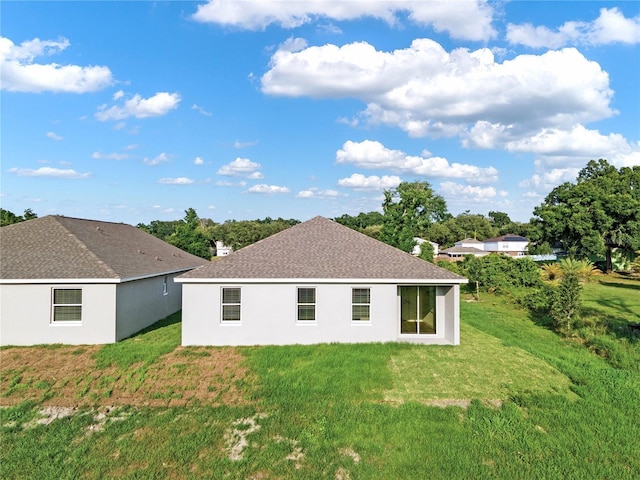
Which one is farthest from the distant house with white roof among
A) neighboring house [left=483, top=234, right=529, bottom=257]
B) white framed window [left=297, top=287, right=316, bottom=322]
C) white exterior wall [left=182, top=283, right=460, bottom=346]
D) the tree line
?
white framed window [left=297, top=287, right=316, bottom=322]

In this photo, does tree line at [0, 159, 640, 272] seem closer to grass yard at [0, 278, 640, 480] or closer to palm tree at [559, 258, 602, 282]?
palm tree at [559, 258, 602, 282]

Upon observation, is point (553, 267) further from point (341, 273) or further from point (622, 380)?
point (341, 273)

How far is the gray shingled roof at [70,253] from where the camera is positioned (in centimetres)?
1379

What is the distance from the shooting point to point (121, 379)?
10781 mm

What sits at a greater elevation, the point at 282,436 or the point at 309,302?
the point at 309,302

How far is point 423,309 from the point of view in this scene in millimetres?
15078

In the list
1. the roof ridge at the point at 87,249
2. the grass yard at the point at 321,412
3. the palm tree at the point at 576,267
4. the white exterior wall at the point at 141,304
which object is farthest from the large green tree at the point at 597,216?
the roof ridge at the point at 87,249

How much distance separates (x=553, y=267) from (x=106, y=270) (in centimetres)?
2872

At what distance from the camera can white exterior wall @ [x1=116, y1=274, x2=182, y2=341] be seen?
560 inches

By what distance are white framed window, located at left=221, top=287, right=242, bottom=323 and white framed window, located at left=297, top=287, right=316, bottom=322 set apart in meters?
2.21

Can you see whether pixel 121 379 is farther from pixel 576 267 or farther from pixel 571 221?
pixel 571 221

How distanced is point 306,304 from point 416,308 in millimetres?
4572

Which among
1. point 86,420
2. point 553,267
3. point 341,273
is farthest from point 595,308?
point 86,420

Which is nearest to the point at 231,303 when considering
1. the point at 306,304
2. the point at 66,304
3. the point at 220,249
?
the point at 306,304
